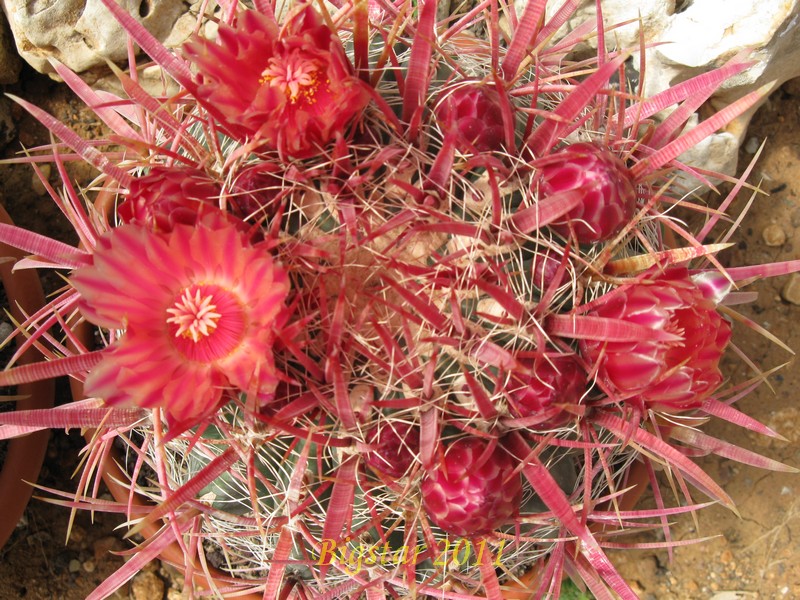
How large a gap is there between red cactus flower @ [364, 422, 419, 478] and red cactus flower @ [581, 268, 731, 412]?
20 centimetres

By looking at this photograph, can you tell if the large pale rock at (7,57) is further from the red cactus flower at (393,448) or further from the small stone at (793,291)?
the small stone at (793,291)

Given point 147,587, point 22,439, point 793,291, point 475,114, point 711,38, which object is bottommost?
point 147,587

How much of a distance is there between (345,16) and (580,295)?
38 cm

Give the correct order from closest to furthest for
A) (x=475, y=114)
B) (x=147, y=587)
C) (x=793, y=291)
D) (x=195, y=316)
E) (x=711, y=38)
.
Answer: (x=195, y=316), (x=475, y=114), (x=711, y=38), (x=147, y=587), (x=793, y=291)

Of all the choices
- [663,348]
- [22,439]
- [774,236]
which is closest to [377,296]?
[663,348]

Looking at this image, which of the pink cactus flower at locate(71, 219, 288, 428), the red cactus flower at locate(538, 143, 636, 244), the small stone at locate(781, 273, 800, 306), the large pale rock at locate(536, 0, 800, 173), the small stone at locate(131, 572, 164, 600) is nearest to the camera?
the pink cactus flower at locate(71, 219, 288, 428)

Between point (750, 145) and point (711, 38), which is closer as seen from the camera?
point (711, 38)

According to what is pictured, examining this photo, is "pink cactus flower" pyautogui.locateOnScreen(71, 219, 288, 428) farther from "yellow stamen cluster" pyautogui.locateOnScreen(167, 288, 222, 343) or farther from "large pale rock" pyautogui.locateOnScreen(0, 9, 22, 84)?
"large pale rock" pyautogui.locateOnScreen(0, 9, 22, 84)

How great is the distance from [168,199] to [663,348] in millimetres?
485

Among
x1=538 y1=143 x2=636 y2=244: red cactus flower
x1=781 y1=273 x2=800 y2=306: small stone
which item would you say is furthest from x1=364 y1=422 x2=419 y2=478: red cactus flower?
x1=781 y1=273 x2=800 y2=306: small stone

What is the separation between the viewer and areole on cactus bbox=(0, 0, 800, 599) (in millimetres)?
629

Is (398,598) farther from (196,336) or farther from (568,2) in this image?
(568,2)

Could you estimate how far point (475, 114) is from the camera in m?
0.73

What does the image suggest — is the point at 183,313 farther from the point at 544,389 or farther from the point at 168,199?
the point at 544,389
